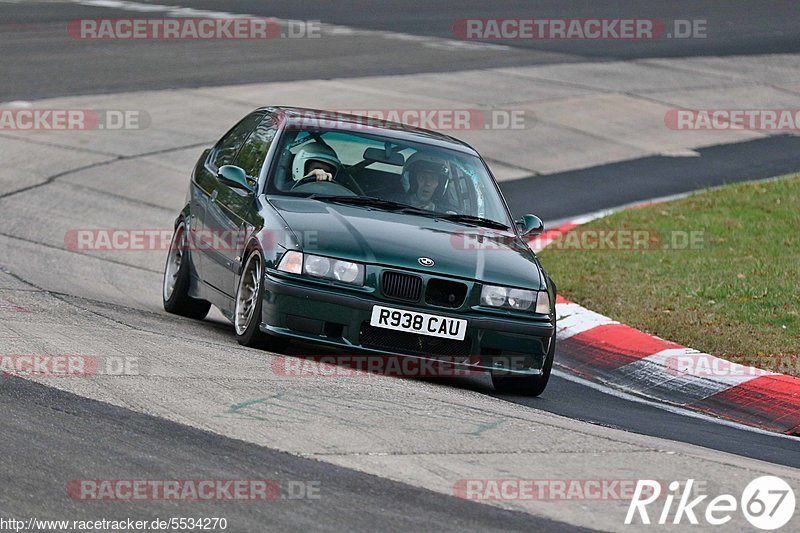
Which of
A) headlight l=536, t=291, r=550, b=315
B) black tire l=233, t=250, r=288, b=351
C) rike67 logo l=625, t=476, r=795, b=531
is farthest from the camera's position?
headlight l=536, t=291, r=550, b=315

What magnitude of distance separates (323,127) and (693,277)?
3.96 metres

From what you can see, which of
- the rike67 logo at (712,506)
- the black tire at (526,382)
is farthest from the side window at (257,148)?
the rike67 logo at (712,506)

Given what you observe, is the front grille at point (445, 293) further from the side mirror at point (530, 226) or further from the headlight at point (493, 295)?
the side mirror at point (530, 226)

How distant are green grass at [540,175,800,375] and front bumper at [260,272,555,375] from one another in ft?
7.07

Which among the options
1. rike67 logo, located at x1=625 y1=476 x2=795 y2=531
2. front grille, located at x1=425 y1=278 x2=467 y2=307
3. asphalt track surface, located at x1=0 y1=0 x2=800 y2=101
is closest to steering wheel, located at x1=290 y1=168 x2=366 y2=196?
front grille, located at x1=425 y1=278 x2=467 y2=307

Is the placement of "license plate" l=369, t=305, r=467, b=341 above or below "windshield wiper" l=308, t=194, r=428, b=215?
below

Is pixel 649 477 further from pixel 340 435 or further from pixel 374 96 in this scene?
pixel 374 96

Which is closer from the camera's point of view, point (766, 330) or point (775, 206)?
point (766, 330)

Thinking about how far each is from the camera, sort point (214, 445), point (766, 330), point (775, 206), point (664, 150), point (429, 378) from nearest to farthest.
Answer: point (214, 445) < point (429, 378) < point (766, 330) < point (775, 206) < point (664, 150)

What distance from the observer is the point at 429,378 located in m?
8.45

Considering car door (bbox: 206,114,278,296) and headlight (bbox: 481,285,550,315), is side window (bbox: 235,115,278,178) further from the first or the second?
headlight (bbox: 481,285,550,315)

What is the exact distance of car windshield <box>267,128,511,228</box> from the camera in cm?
891

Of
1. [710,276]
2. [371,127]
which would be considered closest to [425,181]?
[371,127]

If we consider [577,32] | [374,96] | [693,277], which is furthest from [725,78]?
[693,277]
